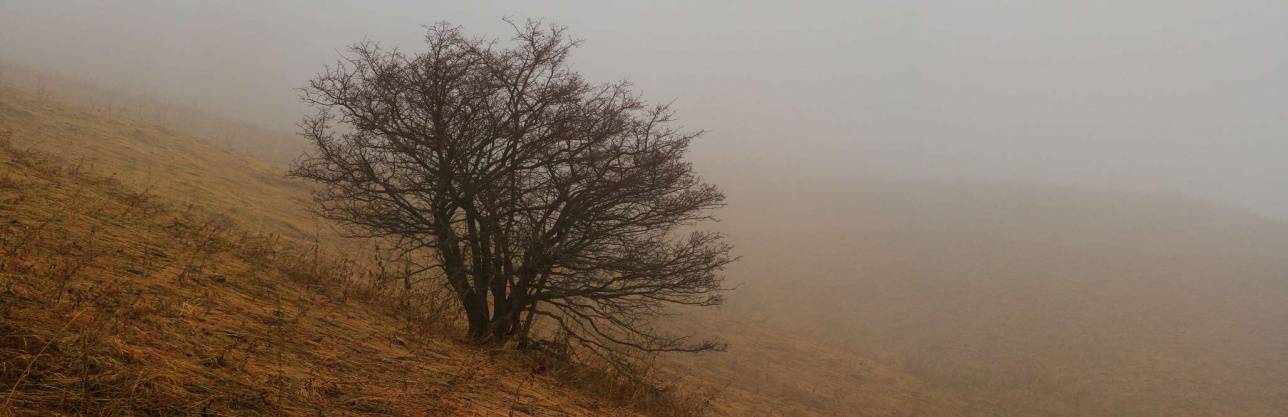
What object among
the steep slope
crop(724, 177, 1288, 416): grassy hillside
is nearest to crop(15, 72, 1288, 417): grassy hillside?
the steep slope

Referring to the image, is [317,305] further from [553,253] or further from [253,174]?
[253,174]

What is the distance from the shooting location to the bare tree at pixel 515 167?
26.5ft

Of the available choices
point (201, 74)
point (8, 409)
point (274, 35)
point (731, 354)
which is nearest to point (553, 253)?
point (8, 409)

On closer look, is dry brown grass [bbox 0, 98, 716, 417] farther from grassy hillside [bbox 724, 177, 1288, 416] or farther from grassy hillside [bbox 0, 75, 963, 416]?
grassy hillside [bbox 724, 177, 1288, 416]

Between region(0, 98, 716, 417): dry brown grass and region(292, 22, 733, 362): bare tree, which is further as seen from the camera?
region(292, 22, 733, 362): bare tree

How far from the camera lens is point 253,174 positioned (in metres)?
21.7

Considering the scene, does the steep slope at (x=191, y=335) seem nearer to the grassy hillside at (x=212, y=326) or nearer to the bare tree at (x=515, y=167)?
the grassy hillside at (x=212, y=326)

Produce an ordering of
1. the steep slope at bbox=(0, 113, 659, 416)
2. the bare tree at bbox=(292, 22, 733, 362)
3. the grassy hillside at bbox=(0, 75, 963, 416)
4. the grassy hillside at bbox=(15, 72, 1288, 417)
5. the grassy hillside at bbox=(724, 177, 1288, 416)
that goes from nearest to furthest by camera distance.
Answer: the steep slope at bbox=(0, 113, 659, 416), the grassy hillside at bbox=(0, 75, 963, 416), the grassy hillside at bbox=(15, 72, 1288, 417), the bare tree at bbox=(292, 22, 733, 362), the grassy hillside at bbox=(724, 177, 1288, 416)

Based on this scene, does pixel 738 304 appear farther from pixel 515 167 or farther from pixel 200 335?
pixel 200 335

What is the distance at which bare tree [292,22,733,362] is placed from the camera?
26.5ft

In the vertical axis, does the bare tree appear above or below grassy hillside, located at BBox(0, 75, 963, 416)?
above

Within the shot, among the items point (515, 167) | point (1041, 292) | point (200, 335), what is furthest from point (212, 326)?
point (1041, 292)

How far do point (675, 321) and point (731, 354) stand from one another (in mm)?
→ 3082

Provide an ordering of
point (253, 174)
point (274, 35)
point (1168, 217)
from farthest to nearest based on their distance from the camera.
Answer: point (274, 35) < point (1168, 217) < point (253, 174)
